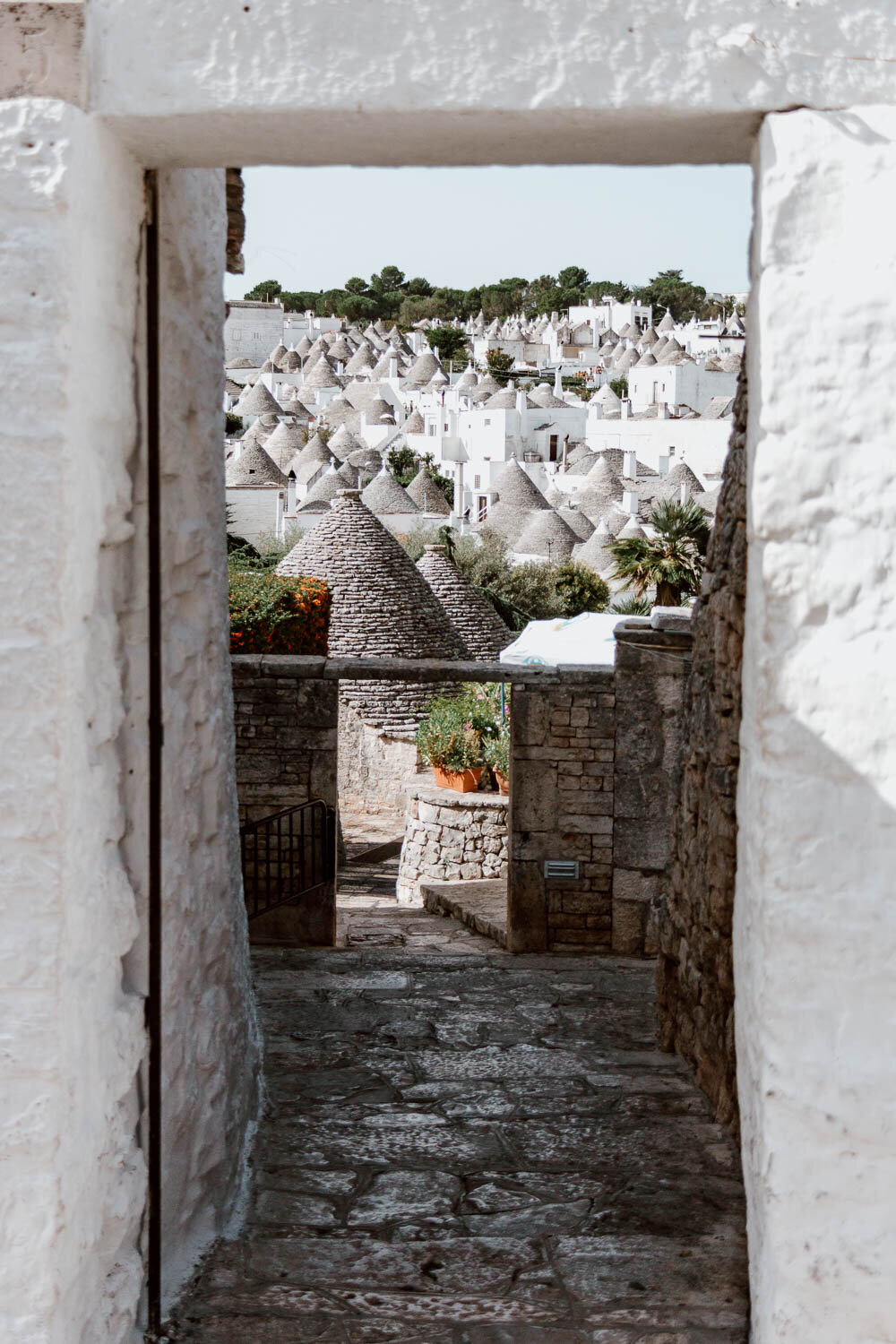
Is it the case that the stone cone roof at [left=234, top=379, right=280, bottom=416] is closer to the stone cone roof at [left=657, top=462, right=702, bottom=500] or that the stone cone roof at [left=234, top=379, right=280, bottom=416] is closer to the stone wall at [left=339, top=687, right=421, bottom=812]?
the stone cone roof at [left=657, top=462, right=702, bottom=500]

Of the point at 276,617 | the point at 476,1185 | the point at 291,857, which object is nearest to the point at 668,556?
the point at 276,617

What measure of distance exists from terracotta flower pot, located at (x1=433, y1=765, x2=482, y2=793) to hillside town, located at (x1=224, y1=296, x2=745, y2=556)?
18.7 meters

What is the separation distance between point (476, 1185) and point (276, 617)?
5255mm

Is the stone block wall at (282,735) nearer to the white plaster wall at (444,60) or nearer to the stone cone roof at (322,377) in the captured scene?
the white plaster wall at (444,60)

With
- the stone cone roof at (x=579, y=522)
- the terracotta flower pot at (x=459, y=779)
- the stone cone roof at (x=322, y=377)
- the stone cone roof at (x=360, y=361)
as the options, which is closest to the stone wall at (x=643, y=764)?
the terracotta flower pot at (x=459, y=779)

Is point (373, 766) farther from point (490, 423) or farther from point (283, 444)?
point (490, 423)

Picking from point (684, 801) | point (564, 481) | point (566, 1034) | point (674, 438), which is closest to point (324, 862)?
point (566, 1034)

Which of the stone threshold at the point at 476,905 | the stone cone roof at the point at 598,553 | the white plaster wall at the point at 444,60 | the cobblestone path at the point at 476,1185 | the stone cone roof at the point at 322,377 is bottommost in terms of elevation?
the stone threshold at the point at 476,905

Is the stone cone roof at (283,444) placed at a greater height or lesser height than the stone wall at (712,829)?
greater

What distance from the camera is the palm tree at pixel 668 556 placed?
27.7 meters

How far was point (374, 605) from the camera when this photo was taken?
22.1 metres

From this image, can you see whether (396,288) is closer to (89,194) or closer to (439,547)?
(439,547)

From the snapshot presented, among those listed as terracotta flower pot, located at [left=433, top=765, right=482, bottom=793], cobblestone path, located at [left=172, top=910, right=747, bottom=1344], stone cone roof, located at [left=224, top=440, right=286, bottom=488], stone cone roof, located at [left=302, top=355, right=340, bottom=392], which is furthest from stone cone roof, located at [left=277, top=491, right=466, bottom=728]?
stone cone roof, located at [left=302, top=355, right=340, bottom=392]

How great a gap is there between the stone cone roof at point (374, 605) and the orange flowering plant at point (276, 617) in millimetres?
11818
